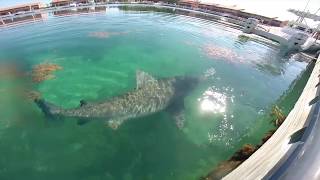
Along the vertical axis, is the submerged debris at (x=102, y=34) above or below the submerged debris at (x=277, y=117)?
above

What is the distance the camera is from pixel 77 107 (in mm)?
35844

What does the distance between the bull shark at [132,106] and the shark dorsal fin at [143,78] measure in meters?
1.01

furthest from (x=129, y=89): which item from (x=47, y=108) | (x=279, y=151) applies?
(x=279, y=151)

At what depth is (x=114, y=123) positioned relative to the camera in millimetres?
33062

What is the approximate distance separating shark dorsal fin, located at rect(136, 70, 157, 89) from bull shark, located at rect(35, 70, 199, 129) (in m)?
1.01

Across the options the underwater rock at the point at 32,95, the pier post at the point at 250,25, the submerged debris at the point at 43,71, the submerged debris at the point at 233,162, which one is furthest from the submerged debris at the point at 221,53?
the underwater rock at the point at 32,95

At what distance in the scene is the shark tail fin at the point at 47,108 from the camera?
3506cm

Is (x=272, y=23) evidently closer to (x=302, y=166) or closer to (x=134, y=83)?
(x=134, y=83)

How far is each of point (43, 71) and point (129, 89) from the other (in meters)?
16.4

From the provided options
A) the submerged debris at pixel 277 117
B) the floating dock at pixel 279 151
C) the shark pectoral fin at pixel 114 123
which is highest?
the floating dock at pixel 279 151

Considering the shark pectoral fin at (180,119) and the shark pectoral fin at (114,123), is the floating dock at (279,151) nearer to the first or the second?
the shark pectoral fin at (180,119)

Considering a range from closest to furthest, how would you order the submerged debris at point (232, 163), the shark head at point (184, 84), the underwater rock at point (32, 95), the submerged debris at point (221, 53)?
the submerged debris at point (232, 163) < the underwater rock at point (32, 95) < the shark head at point (184, 84) < the submerged debris at point (221, 53)

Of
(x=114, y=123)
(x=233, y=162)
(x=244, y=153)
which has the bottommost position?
(x=114, y=123)

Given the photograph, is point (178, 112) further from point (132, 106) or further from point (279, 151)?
point (279, 151)
